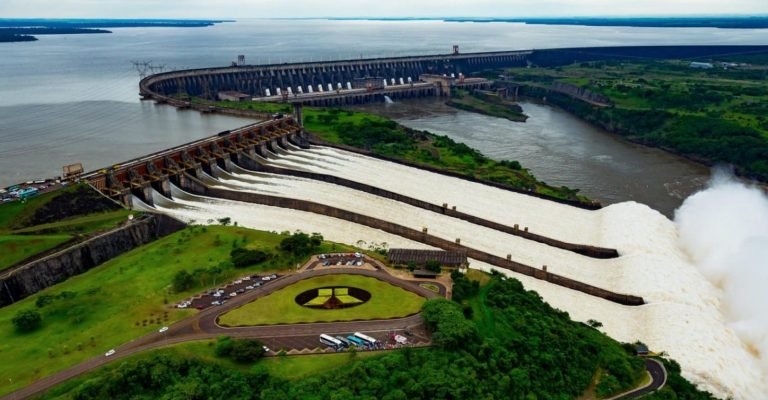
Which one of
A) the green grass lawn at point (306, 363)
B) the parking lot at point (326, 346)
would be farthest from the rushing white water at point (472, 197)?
the green grass lawn at point (306, 363)

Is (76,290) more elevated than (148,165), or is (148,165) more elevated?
(148,165)

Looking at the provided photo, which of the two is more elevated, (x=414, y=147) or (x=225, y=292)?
(x=414, y=147)

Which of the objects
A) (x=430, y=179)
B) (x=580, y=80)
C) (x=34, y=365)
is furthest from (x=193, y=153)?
(x=580, y=80)

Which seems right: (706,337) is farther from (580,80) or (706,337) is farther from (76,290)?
(580,80)

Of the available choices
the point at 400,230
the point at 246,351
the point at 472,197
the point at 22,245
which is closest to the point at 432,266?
the point at 400,230

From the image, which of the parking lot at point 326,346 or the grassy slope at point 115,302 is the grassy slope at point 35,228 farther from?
the parking lot at point 326,346

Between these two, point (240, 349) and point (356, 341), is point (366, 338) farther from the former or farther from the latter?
point (240, 349)
